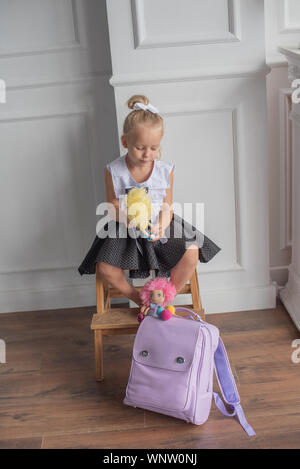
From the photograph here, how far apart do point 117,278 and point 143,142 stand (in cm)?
50

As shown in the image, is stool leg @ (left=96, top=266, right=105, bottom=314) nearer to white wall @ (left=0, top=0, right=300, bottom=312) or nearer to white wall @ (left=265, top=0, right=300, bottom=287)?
white wall @ (left=0, top=0, right=300, bottom=312)

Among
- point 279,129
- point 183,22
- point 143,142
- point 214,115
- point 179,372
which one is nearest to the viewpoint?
point 179,372

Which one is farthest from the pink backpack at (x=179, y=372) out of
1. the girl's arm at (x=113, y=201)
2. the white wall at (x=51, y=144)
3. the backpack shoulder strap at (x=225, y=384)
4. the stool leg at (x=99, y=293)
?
the white wall at (x=51, y=144)

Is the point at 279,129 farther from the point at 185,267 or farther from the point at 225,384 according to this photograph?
the point at 225,384

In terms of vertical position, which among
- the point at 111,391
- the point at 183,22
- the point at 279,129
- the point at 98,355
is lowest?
the point at 111,391

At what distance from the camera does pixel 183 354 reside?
1.75m

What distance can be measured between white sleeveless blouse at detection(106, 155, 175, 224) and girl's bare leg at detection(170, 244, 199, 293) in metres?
0.16

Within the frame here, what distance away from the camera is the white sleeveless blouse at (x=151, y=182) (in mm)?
1996

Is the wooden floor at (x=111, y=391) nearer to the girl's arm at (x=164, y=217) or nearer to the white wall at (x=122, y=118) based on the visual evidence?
the white wall at (x=122, y=118)

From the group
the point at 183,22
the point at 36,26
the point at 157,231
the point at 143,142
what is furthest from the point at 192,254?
the point at 36,26

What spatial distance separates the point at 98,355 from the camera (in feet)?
6.60

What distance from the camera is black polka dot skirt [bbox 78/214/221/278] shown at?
198 cm
